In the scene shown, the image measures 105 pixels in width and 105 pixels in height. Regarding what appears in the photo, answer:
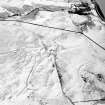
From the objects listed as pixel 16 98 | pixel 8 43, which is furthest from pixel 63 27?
pixel 16 98

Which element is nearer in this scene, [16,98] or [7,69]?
[16,98]

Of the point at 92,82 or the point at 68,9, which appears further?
the point at 68,9

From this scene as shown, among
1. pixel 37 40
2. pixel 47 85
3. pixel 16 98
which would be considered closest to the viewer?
pixel 16 98

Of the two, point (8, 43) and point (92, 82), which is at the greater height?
point (8, 43)

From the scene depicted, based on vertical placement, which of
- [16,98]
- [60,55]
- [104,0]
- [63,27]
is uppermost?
[104,0]

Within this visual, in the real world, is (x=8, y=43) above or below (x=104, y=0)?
below

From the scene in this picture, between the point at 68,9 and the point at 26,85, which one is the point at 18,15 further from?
the point at 26,85

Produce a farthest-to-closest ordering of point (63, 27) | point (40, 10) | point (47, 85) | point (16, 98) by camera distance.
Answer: point (40, 10) → point (63, 27) → point (47, 85) → point (16, 98)

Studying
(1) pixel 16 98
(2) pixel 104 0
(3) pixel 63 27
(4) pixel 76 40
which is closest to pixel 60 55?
(4) pixel 76 40

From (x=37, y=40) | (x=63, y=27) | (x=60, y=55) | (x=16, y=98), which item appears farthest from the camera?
(x=63, y=27)
